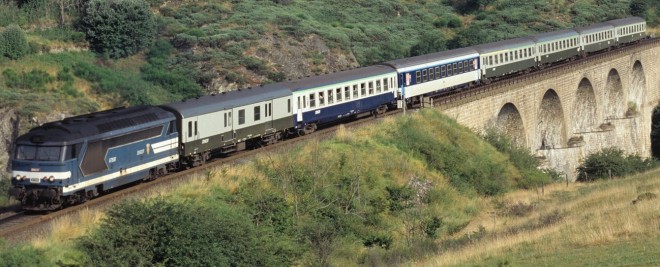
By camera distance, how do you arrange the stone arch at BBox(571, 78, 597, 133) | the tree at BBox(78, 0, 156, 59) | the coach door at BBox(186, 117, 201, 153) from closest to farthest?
the coach door at BBox(186, 117, 201, 153), the tree at BBox(78, 0, 156, 59), the stone arch at BBox(571, 78, 597, 133)

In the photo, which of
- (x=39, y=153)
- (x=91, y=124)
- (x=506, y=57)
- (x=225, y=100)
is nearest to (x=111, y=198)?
(x=91, y=124)

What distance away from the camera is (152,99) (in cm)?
5097

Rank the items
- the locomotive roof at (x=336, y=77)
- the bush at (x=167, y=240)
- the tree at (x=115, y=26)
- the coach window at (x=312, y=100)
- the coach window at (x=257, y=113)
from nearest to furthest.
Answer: the bush at (x=167, y=240) → the coach window at (x=257, y=113) → the locomotive roof at (x=336, y=77) → the coach window at (x=312, y=100) → the tree at (x=115, y=26)

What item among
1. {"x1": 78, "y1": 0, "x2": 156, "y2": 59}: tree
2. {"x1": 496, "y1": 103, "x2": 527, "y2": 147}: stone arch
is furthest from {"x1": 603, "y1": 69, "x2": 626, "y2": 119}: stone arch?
{"x1": 78, "y1": 0, "x2": 156, "y2": 59}: tree

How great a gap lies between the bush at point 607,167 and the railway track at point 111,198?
19618 millimetres

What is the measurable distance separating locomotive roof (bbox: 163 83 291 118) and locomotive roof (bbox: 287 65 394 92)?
0.90m

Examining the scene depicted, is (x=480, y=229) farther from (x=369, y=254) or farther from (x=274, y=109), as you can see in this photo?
(x=274, y=109)

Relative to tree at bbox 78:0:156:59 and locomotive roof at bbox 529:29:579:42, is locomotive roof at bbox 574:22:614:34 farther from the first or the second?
tree at bbox 78:0:156:59

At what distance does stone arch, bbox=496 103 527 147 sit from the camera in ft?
169

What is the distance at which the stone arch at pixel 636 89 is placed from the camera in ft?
233

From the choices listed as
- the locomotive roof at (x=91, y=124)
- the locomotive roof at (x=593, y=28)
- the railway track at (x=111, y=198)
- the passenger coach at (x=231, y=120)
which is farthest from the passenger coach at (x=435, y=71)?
the locomotive roof at (x=593, y=28)

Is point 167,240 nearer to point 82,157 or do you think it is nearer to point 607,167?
point 82,157

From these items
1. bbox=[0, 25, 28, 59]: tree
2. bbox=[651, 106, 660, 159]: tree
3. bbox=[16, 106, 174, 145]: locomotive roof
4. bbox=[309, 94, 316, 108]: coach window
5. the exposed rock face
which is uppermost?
bbox=[16, 106, 174, 145]: locomotive roof

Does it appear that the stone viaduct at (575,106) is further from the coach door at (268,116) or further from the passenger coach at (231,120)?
the coach door at (268,116)
